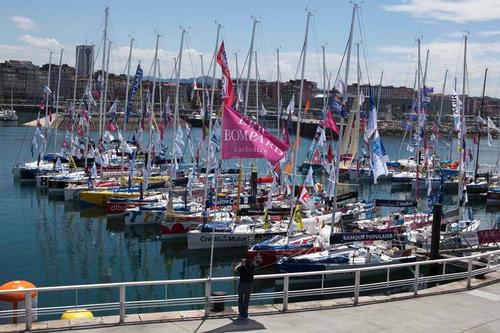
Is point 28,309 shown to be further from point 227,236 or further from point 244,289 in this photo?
point 227,236

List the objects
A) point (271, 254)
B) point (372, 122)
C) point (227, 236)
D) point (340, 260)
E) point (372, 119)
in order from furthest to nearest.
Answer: point (227, 236)
point (271, 254)
point (372, 122)
point (372, 119)
point (340, 260)

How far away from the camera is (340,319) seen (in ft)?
47.8

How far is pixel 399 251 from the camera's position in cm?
3166

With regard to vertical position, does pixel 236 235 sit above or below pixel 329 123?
below

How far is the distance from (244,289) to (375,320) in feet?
11.1

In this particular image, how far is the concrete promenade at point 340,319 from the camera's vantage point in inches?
522

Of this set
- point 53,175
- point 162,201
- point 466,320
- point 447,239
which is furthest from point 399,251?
point 53,175

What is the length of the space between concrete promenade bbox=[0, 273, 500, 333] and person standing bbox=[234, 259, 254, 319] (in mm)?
252

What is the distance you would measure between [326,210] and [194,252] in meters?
10.9

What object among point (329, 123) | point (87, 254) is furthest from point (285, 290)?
point (87, 254)

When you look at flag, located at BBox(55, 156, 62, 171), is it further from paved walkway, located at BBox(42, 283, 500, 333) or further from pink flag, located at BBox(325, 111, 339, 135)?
paved walkway, located at BBox(42, 283, 500, 333)

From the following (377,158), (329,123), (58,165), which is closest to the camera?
(377,158)

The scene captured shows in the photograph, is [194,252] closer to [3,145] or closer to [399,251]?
[399,251]

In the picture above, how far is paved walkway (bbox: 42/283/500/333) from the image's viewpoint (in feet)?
44.1
